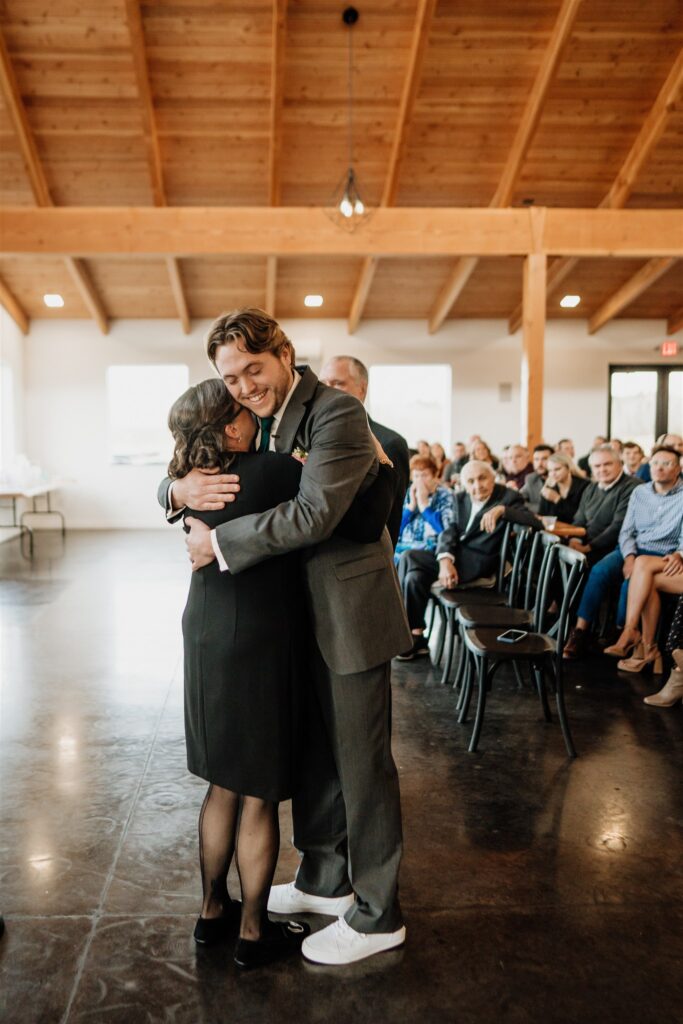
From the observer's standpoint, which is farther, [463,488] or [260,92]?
[260,92]

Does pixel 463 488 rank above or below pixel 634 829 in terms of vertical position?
above

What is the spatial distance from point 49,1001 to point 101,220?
7515 millimetres

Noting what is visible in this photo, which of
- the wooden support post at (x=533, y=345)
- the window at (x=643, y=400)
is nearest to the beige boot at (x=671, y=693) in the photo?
the wooden support post at (x=533, y=345)

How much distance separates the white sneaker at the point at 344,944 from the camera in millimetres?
Answer: 1895

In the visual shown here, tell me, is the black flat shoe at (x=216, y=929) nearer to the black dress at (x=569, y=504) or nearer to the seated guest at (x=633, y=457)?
the black dress at (x=569, y=504)

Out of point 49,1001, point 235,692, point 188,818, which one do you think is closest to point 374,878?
point 235,692

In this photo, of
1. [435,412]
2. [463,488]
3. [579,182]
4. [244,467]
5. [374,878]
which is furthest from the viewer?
[435,412]

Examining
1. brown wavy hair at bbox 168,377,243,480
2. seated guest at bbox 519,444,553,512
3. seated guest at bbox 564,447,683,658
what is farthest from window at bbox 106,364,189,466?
brown wavy hair at bbox 168,377,243,480

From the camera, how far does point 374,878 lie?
1898 millimetres

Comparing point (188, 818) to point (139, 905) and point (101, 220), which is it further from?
point (101, 220)

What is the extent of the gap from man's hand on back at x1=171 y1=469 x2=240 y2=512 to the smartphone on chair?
195cm

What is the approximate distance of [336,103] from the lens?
7.51 metres

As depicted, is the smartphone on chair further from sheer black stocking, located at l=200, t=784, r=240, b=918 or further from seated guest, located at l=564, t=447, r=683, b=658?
sheer black stocking, located at l=200, t=784, r=240, b=918

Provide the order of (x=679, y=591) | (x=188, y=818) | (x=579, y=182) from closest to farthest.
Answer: (x=188, y=818)
(x=679, y=591)
(x=579, y=182)
